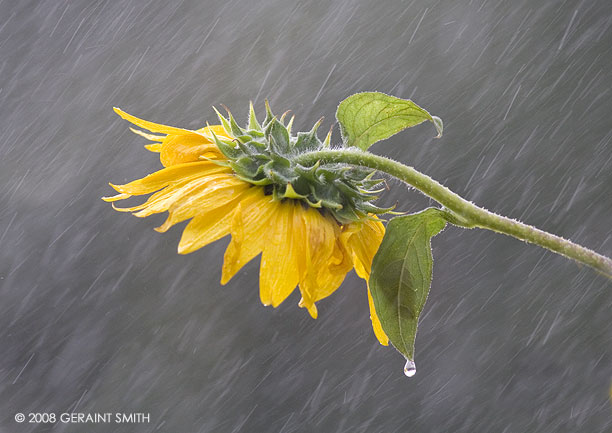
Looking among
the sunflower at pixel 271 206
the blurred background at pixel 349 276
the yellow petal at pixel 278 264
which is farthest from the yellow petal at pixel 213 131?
the blurred background at pixel 349 276

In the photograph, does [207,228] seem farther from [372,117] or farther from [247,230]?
[372,117]

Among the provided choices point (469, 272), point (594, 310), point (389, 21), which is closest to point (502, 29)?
point (389, 21)

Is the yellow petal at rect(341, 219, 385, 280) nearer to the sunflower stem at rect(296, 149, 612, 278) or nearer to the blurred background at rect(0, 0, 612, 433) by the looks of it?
the sunflower stem at rect(296, 149, 612, 278)

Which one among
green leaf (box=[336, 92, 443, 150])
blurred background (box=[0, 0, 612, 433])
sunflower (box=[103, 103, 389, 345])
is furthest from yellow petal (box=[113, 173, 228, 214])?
blurred background (box=[0, 0, 612, 433])

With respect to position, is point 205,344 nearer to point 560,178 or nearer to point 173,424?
point 173,424

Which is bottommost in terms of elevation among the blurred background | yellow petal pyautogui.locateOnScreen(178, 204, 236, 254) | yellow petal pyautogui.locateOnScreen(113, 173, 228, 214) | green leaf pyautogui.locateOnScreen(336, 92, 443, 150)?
the blurred background

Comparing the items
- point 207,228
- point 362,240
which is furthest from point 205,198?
point 362,240
